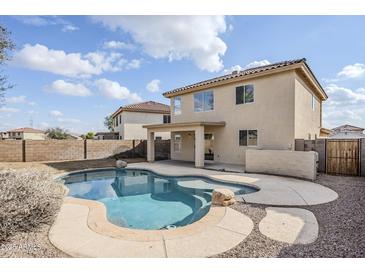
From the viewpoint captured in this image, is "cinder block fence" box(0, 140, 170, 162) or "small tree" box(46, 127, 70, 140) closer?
"cinder block fence" box(0, 140, 170, 162)

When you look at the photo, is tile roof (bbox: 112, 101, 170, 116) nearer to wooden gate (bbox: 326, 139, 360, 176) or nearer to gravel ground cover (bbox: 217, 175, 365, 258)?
wooden gate (bbox: 326, 139, 360, 176)

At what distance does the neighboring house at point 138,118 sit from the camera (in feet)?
91.6

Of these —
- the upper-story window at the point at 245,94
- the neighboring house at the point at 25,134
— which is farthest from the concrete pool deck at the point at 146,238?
the neighboring house at the point at 25,134

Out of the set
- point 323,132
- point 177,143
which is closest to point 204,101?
point 177,143

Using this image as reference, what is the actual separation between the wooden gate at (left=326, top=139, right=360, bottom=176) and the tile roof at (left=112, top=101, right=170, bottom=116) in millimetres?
21786

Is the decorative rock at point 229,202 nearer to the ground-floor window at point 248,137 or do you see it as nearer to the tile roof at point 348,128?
the ground-floor window at point 248,137

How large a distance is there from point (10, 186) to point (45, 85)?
2070cm

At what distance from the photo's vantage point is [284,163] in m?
12.0

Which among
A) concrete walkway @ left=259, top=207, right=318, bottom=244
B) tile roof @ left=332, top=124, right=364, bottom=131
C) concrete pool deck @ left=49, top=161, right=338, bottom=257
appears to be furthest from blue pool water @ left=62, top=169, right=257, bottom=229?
tile roof @ left=332, top=124, right=364, bottom=131

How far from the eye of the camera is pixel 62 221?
18.6 ft

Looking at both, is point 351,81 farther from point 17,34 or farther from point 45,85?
point 45,85

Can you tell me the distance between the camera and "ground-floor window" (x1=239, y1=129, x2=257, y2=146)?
15.1 metres

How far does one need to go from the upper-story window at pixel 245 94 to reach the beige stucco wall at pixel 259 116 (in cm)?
25
